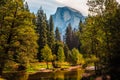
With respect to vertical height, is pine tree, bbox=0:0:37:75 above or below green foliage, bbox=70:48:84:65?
above

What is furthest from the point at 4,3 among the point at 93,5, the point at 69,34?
the point at 69,34

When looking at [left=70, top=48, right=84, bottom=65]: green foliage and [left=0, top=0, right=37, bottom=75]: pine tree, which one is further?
[left=70, top=48, right=84, bottom=65]: green foliage

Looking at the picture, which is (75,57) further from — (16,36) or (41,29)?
(16,36)

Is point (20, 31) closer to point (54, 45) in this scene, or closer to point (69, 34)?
point (54, 45)

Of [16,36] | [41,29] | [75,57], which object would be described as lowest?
[75,57]

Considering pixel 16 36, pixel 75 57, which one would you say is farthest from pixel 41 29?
pixel 16 36

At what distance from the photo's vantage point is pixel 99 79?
35.0m

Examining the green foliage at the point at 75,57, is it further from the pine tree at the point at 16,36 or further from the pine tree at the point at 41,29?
the pine tree at the point at 16,36

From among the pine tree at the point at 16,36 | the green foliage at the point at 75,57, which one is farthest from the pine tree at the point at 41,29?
the pine tree at the point at 16,36

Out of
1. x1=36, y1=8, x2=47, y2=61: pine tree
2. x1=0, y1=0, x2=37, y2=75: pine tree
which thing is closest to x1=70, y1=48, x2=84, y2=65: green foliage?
x1=36, y1=8, x2=47, y2=61: pine tree

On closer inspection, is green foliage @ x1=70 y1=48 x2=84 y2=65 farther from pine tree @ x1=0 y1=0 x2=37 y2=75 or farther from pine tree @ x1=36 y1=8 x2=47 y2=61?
pine tree @ x1=0 y1=0 x2=37 y2=75

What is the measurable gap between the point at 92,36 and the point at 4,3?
1748 cm

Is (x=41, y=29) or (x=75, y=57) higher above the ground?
(x=41, y=29)

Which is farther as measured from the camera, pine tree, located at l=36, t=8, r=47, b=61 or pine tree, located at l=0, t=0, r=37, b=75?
pine tree, located at l=36, t=8, r=47, b=61
